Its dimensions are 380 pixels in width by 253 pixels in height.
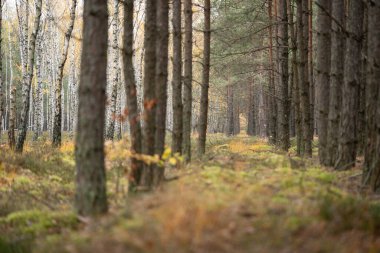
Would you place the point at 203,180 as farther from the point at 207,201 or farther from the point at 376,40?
the point at 376,40

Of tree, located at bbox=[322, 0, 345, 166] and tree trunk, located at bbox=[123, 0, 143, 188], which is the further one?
tree, located at bbox=[322, 0, 345, 166]

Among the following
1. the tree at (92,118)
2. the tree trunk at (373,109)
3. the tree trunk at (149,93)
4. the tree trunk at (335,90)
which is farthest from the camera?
the tree trunk at (335,90)

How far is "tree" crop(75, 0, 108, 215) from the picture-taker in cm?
482

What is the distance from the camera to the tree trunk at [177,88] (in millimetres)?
9742

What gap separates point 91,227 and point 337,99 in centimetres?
675

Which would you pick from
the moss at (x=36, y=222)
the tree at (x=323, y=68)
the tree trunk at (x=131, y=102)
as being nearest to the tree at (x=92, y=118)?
the moss at (x=36, y=222)

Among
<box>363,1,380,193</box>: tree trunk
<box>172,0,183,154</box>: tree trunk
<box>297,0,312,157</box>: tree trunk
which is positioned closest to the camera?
<box>363,1,380,193</box>: tree trunk

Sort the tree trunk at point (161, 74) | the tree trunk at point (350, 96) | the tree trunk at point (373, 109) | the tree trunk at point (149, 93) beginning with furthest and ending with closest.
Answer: the tree trunk at point (350, 96), the tree trunk at point (161, 74), the tree trunk at point (373, 109), the tree trunk at point (149, 93)

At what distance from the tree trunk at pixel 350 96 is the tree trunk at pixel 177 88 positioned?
3.43m

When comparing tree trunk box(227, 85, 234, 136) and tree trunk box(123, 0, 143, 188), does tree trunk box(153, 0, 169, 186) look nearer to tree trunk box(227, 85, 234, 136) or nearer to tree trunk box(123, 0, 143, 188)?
tree trunk box(123, 0, 143, 188)

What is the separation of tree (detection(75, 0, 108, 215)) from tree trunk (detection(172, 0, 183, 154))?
481 centimetres

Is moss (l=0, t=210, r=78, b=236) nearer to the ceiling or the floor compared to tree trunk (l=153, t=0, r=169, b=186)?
nearer to the floor

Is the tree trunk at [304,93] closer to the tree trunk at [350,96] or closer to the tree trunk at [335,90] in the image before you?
the tree trunk at [335,90]

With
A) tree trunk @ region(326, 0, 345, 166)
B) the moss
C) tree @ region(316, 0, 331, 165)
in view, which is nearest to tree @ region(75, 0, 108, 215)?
the moss
